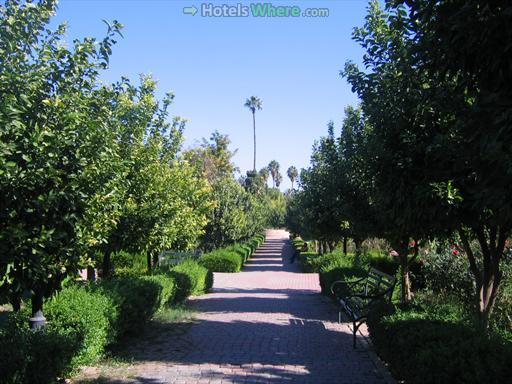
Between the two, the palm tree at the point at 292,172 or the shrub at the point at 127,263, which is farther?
the palm tree at the point at 292,172

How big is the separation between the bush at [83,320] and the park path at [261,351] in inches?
20.8

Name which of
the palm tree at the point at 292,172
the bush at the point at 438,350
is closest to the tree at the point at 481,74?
the bush at the point at 438,350

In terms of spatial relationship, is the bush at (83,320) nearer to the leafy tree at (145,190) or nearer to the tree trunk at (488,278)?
the leafy tree at (145,190)

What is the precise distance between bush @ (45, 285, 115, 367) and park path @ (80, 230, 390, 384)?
529 millimetres

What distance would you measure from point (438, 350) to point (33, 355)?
3.62m

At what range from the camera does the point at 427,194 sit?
16.0ft

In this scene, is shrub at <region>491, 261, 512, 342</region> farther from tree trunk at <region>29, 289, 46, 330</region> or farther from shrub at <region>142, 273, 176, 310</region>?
tree trunk at <region>29, 289, 46, 330</region>

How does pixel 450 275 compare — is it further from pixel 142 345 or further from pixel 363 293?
pixel 142 345

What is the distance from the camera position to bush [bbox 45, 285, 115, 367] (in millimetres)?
5844

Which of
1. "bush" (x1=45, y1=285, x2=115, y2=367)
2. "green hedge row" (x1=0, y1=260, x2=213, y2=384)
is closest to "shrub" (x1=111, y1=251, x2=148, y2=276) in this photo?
"green hedge row" (x1=0, y1=260, x2=213, y2=384)

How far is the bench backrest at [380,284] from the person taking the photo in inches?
303

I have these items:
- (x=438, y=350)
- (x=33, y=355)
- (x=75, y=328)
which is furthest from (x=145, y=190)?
(x=438, y=350)

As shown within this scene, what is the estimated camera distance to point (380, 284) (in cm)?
874

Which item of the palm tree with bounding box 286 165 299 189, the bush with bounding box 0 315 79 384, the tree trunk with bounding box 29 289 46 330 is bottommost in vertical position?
the bush with bounding box 0 315 79 384
